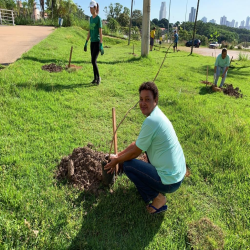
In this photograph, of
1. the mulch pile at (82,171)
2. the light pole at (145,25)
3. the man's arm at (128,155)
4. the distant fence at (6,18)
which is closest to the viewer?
the man's arm at (128,155)

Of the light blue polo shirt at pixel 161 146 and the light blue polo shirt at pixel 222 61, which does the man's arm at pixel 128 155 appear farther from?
the light blue polo shirt at pixel 222 61

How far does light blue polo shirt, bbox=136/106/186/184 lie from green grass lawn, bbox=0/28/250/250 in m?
0.60

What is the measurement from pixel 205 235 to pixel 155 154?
1.00 metres

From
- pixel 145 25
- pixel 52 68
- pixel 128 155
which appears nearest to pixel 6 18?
pixel 145 25

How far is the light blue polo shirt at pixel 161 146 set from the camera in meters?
2.06

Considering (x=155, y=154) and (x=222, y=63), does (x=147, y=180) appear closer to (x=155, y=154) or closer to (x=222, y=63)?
(x=155, y=154)

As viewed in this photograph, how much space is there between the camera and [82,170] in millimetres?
2828

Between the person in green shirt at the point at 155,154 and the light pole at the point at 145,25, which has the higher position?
the light pole at the point at 145,25

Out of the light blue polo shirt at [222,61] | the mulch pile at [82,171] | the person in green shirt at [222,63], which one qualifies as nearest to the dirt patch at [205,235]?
the mulch pile at [82,171]

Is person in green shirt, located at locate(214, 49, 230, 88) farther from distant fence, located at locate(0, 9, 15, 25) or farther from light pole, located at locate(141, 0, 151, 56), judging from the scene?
distant fence, located at locate(0, 9, 15, 25)

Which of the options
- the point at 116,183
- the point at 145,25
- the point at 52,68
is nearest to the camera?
the point at 116,183

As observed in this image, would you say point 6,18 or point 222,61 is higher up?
point 6,18

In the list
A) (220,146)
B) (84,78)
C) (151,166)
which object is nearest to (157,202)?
(151,166)

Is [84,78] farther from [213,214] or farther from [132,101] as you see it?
[213,214]
